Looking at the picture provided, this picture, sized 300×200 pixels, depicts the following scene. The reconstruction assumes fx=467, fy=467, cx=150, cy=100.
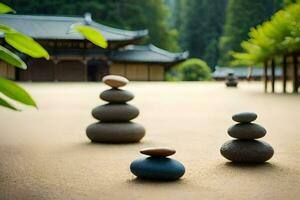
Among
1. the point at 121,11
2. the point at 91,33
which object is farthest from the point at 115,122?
the point at 121,11

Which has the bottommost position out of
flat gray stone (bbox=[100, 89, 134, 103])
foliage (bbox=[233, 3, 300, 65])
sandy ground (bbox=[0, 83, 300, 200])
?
sandy ground (bbox=[0, 83, 300, 200])

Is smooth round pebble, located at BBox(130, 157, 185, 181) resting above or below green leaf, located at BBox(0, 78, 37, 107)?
below

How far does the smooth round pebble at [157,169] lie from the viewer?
11.3 ft

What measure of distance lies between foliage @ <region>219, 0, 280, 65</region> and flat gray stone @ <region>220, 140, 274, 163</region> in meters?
37.6

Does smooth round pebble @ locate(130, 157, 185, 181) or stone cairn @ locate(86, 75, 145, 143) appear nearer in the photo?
smooth round pebble @ locate(130, 157, 185, 181)

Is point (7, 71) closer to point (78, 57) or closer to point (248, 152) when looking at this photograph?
point (78, 57)

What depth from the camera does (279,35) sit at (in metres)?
14.3

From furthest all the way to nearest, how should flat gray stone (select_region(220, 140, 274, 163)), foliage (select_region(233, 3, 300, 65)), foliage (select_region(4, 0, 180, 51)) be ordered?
foliage (select_region(4, 0, 180, 51))
foliage (select_region(233, 3, 300, 65))
flat gray stone (select_region(220, 140, 274, 163))

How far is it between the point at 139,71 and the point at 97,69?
2.77m

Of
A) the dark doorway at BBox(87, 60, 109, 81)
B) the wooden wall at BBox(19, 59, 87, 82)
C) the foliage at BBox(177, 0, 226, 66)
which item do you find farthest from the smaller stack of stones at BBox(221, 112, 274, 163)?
the foliage at BBox(177, 0, 226, 66)

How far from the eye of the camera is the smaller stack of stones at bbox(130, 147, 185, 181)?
135 inches

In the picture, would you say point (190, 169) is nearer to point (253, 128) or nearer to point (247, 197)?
point (253, 128)

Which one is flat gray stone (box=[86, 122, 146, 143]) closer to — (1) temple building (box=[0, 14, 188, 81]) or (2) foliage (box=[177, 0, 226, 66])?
(1) temple building (box=[0, 14, 188, 81])

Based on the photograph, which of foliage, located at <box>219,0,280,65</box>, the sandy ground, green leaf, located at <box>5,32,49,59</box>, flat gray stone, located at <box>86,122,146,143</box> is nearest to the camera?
green leaf, located at <box>5,32,49,59</box>
